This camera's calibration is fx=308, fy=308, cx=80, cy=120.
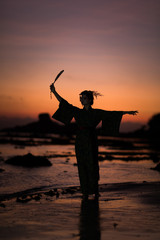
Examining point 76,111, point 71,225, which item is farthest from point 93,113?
point 71,225

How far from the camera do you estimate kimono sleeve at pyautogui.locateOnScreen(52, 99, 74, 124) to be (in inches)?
299

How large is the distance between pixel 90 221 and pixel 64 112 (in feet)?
11.0

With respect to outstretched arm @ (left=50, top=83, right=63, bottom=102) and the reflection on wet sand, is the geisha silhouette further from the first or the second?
the reflection on wet sand

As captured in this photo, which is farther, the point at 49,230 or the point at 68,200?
the point at 68,200

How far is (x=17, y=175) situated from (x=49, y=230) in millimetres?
7337

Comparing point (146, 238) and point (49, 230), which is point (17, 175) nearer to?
point (49, 230)

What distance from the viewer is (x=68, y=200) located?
684 cm

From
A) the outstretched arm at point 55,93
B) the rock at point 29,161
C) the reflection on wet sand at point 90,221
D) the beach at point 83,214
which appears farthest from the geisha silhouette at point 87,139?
the rock at point 29,161

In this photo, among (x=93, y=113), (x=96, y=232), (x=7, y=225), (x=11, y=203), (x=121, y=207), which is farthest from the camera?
(x=93, y=113)

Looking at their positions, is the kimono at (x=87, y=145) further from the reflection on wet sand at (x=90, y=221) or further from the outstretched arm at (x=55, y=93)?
the reflection on wet sand at (x=90, y=221)

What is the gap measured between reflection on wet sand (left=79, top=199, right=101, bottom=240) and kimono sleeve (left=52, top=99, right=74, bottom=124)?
217 cm

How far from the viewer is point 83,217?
5234mm

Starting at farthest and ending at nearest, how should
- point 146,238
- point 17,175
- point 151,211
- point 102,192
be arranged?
point 17,175, point 102,192, point 151,211, point 146,238

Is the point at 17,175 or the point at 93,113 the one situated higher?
the point at 93,113
